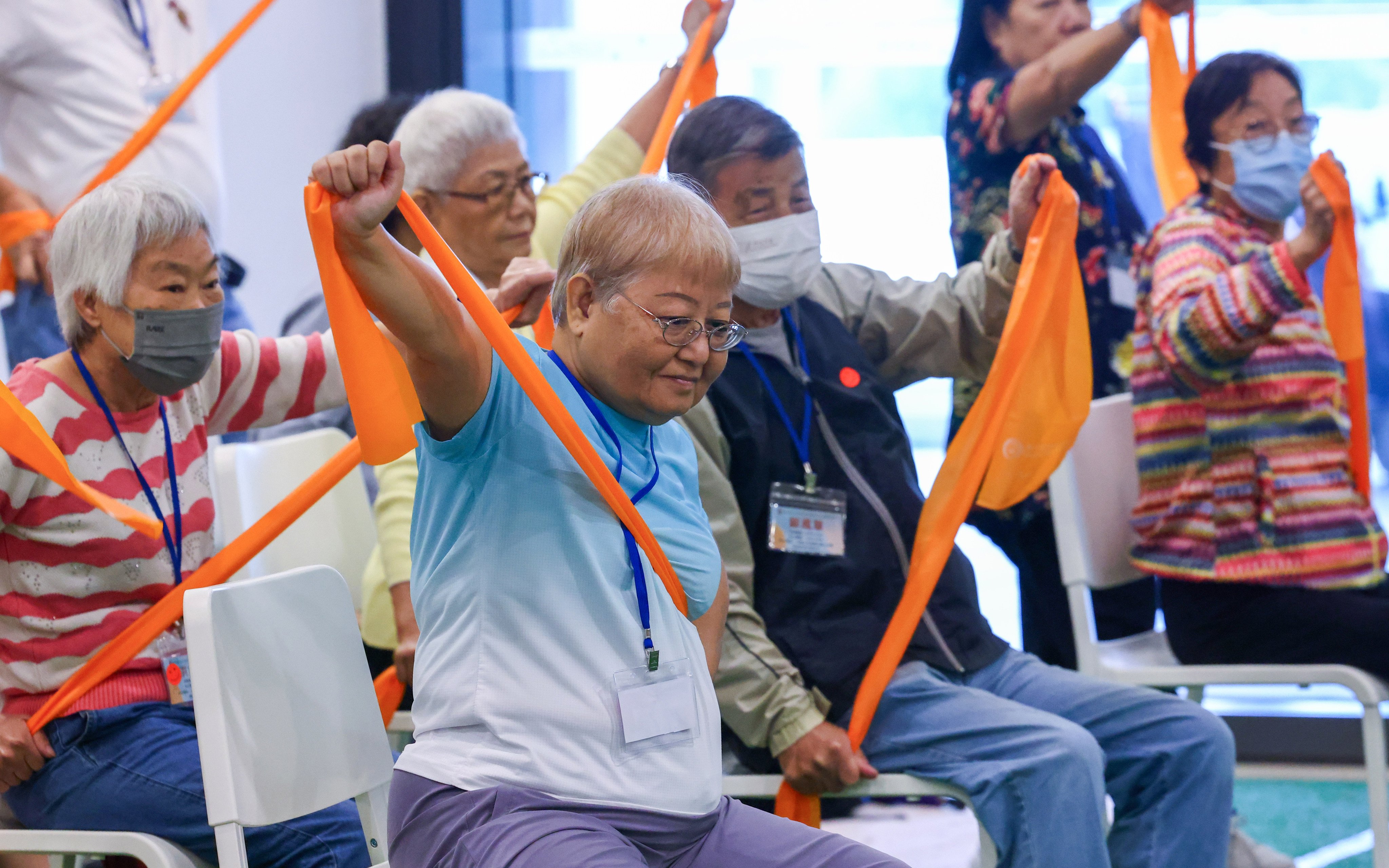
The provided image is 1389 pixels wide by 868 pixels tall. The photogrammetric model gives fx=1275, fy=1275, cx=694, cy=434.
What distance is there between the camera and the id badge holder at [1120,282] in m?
3.16

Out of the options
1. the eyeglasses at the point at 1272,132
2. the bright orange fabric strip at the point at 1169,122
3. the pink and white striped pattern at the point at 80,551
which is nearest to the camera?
the pink and white striped pattern at the point at 80,551

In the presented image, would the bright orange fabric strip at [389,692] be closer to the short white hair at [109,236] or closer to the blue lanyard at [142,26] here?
the short white hair at [109,236]

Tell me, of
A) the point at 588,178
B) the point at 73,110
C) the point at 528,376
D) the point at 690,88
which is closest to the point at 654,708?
the point at 528,376

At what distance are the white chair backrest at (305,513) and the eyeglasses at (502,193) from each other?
594 mm

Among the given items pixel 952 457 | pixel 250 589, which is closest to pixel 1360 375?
pixel 952 457

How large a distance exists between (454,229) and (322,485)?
78cm

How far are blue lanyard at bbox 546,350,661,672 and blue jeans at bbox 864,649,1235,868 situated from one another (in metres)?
0.74

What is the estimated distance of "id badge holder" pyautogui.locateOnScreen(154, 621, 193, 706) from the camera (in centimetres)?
202

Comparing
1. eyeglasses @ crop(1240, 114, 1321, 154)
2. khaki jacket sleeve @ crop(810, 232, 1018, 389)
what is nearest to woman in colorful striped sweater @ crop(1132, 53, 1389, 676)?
eyeglasses @ crop(1240, 114, 1321, 154)

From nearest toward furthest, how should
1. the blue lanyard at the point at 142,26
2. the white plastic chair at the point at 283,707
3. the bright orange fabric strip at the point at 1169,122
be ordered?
1. the white plastic chair at the point at 283,707
2. the bright orange fabric strip at the point at 1169,122
3. the blue lanyard at the point at 142,26

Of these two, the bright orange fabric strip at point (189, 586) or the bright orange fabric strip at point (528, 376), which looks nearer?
the bright orange fabric strip at point (528, 376)

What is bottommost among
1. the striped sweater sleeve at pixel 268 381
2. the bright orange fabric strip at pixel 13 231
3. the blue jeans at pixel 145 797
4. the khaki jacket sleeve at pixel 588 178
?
the blue jeans at pixel 145 797

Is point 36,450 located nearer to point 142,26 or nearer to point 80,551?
point 80,551

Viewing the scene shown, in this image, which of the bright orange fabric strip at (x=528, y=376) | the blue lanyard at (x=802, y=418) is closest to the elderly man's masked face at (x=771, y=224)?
the blue lanyard at (x=802, y=418)
